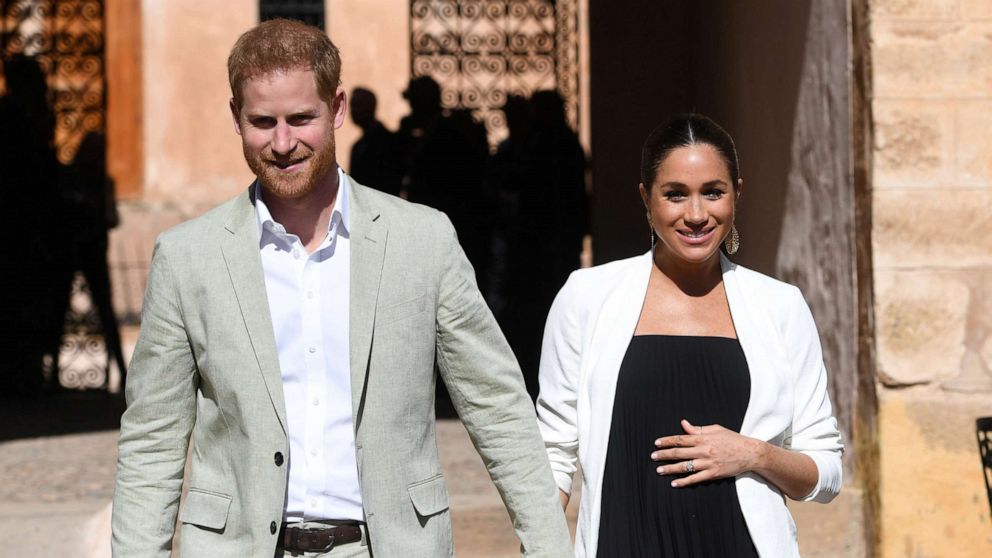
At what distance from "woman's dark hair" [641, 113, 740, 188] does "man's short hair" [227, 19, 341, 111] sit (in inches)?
31.4

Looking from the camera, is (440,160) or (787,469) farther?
(440,160)

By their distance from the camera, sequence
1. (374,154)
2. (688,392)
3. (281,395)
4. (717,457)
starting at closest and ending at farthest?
(281,395)
(717,457)
(688,392)
(374,154)

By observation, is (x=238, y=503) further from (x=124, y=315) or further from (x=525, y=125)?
(x=124, y=315)

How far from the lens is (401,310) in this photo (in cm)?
291

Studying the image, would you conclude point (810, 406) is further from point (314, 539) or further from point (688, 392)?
point (314, 539)

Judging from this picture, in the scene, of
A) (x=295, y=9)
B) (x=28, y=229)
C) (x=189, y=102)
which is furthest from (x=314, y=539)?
(x=189, y=102)

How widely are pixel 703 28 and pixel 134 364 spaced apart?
6220mm

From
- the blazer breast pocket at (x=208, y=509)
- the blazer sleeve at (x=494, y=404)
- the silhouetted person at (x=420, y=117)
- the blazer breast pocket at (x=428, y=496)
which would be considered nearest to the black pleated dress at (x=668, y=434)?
the blazer sleeve at (x=494, y=404)

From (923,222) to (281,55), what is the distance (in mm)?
3308

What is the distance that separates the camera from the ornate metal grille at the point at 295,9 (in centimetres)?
1941

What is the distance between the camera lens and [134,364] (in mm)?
2973

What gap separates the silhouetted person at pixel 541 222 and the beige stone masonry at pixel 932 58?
492 centimetres

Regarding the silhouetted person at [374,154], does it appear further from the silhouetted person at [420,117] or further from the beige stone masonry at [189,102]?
the beige stone masonry at [189,102]

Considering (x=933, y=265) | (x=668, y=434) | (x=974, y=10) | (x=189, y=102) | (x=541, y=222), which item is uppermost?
(x=189, y=102)
